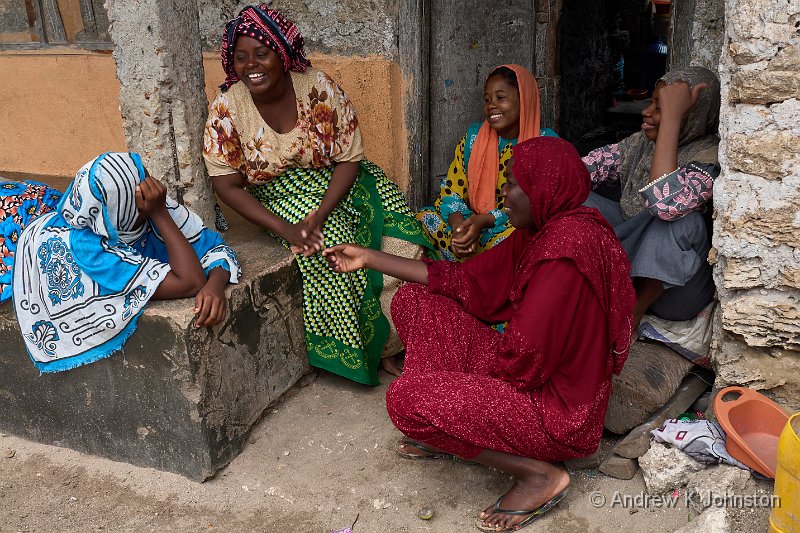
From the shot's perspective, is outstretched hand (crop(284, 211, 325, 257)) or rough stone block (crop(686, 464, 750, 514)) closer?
rough stone block (crop(686, 464, 750, 514))

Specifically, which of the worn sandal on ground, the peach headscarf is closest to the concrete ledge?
the worn sandal on ground

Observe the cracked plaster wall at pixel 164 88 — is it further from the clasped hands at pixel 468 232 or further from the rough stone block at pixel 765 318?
the rough stone block at pixel 765 318

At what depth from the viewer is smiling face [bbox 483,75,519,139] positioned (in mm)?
3971

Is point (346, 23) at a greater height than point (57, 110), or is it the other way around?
point (346, 23)

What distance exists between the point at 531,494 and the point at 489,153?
196 centimetres

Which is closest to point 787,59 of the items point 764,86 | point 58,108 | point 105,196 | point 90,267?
point 764,86

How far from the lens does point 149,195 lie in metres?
2.93

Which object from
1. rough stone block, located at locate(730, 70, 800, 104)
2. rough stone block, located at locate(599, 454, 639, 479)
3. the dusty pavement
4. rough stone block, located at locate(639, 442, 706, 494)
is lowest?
the dusty pavement

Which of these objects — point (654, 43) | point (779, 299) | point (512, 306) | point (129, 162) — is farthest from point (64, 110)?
point (654, 43)

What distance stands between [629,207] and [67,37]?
4335 mm

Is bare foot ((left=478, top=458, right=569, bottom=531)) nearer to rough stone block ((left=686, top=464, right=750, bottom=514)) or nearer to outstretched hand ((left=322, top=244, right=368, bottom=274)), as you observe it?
rough stone block ((left=686, top=464, right=750, bottom=514))

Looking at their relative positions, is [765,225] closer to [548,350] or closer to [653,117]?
[653,117]

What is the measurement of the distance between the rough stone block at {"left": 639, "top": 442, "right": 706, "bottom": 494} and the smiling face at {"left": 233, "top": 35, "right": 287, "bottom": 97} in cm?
227

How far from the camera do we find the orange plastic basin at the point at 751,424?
2.71 m
